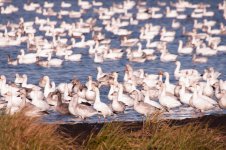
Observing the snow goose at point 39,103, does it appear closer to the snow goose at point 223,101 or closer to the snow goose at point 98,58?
the snow goose at point 223,101

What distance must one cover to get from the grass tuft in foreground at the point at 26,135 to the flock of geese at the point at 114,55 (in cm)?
44

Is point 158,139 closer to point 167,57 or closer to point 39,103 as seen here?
point 39,103

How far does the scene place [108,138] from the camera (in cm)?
1160

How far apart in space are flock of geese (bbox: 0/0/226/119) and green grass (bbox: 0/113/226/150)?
23.6 inches

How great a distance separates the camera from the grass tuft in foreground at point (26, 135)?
11047 mm

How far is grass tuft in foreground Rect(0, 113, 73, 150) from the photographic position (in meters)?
11.0

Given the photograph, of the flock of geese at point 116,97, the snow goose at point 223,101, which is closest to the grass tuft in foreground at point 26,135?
the flock of geese at point 116,97

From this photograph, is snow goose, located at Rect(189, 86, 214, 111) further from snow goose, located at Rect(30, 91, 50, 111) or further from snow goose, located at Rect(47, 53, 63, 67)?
snow goose, located at Rect(47, 53, 63, 67)

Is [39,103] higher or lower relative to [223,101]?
lower

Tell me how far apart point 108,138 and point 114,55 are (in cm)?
2483

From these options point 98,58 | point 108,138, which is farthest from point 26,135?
point 98,58

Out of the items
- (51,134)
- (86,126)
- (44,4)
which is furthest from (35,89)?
(44,4)

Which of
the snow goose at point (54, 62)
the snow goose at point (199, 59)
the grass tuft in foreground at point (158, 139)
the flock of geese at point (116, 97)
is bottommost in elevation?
the snow goose at point (199, 59)

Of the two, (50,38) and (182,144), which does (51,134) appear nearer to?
(182,144)
